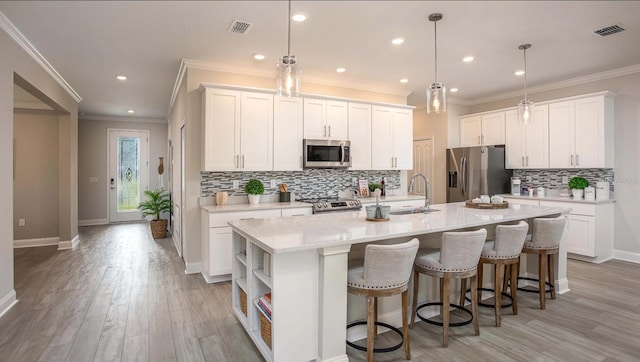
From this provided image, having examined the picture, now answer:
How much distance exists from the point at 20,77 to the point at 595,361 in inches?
225

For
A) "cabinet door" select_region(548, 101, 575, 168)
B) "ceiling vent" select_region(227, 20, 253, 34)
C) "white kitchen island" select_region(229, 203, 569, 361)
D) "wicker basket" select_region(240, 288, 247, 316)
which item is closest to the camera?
"white kitchen island" select_region(229, 203, 569, 361)

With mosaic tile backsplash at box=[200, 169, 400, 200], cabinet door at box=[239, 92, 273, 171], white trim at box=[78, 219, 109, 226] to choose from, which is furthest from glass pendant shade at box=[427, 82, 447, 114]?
white trim at box=[78, 219, 109, 226]

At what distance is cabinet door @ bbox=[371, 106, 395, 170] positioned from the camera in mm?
5562

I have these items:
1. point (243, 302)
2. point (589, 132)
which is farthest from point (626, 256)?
point (243, 302)

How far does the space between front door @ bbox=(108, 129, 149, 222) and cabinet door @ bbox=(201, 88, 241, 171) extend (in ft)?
18.8

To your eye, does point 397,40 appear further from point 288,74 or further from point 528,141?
point 528,141

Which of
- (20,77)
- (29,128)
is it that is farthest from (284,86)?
(29,128)

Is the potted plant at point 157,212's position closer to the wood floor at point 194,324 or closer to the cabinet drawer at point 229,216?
the wood floor at point 194,324

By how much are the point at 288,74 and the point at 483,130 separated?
5.21 m

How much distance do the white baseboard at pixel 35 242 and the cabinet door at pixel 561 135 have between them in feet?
28.0

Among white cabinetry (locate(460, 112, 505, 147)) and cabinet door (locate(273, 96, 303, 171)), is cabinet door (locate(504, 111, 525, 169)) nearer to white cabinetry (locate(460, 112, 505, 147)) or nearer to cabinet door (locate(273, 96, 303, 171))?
white cabinetry (locate(460, 112, 505, 147))

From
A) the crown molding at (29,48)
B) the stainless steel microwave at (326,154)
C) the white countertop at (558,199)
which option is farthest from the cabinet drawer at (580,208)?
the crown molding at (29,48)

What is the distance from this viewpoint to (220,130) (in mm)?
4344

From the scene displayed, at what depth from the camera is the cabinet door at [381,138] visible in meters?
5.56
